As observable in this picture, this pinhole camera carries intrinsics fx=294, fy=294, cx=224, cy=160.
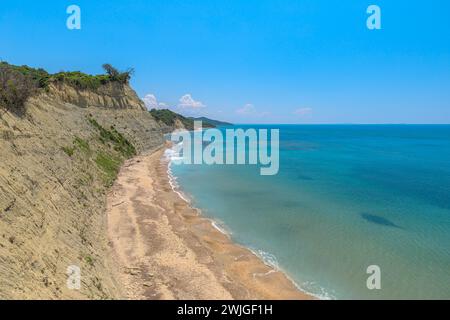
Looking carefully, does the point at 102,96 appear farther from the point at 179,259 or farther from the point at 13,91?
the point at 179,259

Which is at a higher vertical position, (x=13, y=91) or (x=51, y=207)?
(x=13, y=91)

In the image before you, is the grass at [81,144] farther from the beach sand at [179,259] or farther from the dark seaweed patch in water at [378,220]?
the dark seaweed patch in water at [378,220]

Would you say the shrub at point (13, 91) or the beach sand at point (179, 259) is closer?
the beach sand at point (179, 259)

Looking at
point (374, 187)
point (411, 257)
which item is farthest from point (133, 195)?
point (374, 187)

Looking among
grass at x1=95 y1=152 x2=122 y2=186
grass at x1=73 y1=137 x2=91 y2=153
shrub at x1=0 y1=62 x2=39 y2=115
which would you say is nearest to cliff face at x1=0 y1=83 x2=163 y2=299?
grass at x1=95 y1=152 x2=122 y2=186

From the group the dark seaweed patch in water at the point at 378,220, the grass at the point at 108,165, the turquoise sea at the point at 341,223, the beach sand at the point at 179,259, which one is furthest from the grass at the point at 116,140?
the dark seaweed patch in water at the point at 378,220

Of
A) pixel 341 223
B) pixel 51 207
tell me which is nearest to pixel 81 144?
pixel 51 207
